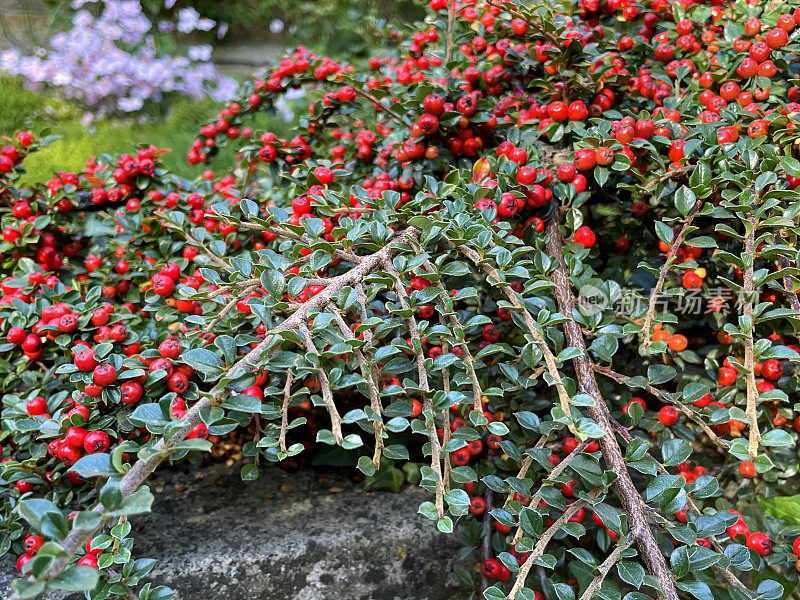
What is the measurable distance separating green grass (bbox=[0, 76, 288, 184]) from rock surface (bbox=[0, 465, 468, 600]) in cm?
204

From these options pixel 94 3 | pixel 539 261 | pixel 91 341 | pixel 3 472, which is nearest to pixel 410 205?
pixel 539 261

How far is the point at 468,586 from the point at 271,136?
123cm

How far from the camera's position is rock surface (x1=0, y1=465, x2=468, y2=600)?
3.59 feet

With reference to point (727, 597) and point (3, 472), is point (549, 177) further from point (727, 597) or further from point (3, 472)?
point (3, 472)

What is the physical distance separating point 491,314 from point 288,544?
64 cm

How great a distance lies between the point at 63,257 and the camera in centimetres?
157

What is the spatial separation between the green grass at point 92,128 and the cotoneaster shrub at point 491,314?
60.5 inches

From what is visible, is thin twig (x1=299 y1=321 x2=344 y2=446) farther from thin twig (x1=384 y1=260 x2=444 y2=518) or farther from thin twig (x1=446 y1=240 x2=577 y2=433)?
thin twig (x1=446 y1=240 x2=577 y2=433)

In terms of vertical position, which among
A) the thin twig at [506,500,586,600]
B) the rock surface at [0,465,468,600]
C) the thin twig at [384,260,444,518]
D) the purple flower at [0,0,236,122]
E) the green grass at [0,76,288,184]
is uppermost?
the purple flower at [0,0,236,122]

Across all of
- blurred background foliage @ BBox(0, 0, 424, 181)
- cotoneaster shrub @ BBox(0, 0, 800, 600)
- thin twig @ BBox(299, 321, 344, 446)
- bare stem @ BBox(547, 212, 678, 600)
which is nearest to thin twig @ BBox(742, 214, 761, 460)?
cotoneaster shrub @ BBox(0, 0, 800, 600)

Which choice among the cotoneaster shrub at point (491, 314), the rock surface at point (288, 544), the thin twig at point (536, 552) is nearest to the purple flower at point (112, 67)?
the cotoneaster shrub at point (491, 314)

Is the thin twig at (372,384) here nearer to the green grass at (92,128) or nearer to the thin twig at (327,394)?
the thin twig at (327,394)

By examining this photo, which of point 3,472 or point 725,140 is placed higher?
point 725,140

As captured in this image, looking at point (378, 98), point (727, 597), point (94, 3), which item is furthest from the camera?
point (94, 3)
